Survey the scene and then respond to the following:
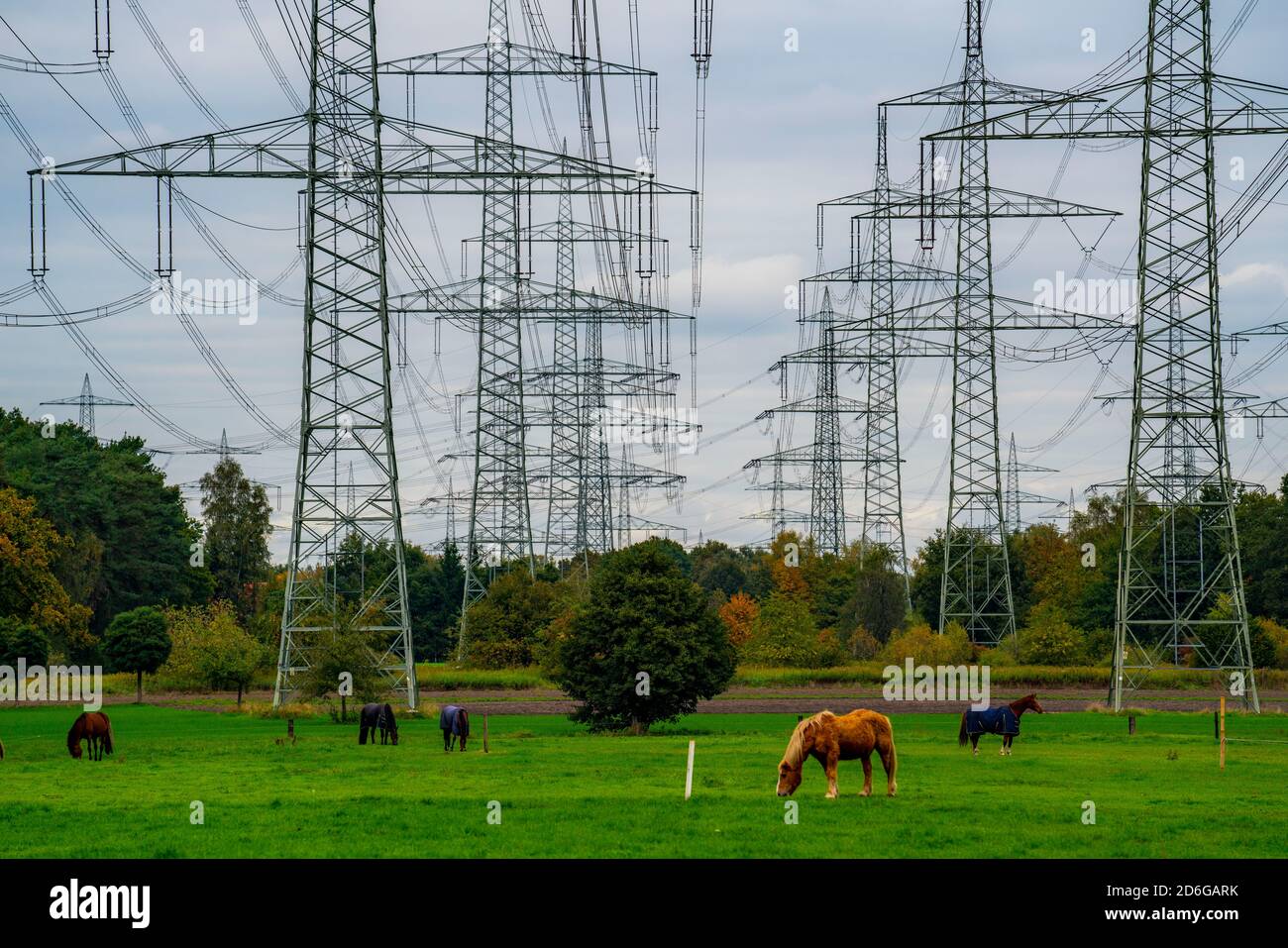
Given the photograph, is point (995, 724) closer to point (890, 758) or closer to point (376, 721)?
point (890, 758)

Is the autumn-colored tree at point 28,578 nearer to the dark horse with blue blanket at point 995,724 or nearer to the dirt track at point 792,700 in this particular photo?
the dirt track at point 792,700

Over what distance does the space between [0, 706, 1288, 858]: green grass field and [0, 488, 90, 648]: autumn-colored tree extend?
38409mm

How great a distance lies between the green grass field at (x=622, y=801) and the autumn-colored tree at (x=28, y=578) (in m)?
38.4

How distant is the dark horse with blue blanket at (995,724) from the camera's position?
42.3m

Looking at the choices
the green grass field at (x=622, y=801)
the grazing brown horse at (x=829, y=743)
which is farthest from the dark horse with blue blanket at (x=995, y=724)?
the grazing brown horse at (x=829, y=743)

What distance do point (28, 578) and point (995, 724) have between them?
204 feet

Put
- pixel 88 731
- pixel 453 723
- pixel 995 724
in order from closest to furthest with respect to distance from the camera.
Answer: pixel 88 731 < pixel 995 724 < pixel 453 723

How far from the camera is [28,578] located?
8700 cm

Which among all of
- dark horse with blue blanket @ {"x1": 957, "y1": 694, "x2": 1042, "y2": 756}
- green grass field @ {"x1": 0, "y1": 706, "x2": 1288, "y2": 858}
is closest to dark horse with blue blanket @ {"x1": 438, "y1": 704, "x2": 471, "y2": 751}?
green grass field @ {"x1": 0, "y1": 706, "x2": 1288, "y2": 858}

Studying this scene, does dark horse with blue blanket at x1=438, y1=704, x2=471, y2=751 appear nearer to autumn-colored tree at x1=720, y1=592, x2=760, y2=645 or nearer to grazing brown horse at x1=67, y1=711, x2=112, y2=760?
grazing brown horse at x1=67, y1=711, x2=112, y2=760

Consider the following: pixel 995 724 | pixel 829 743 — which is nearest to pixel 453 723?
pixel 995 724

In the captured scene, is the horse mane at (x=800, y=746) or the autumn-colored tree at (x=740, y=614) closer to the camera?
the horse mane at (x=800, y=746)

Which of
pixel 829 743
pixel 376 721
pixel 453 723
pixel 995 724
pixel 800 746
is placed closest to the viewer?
pixel 829 743
